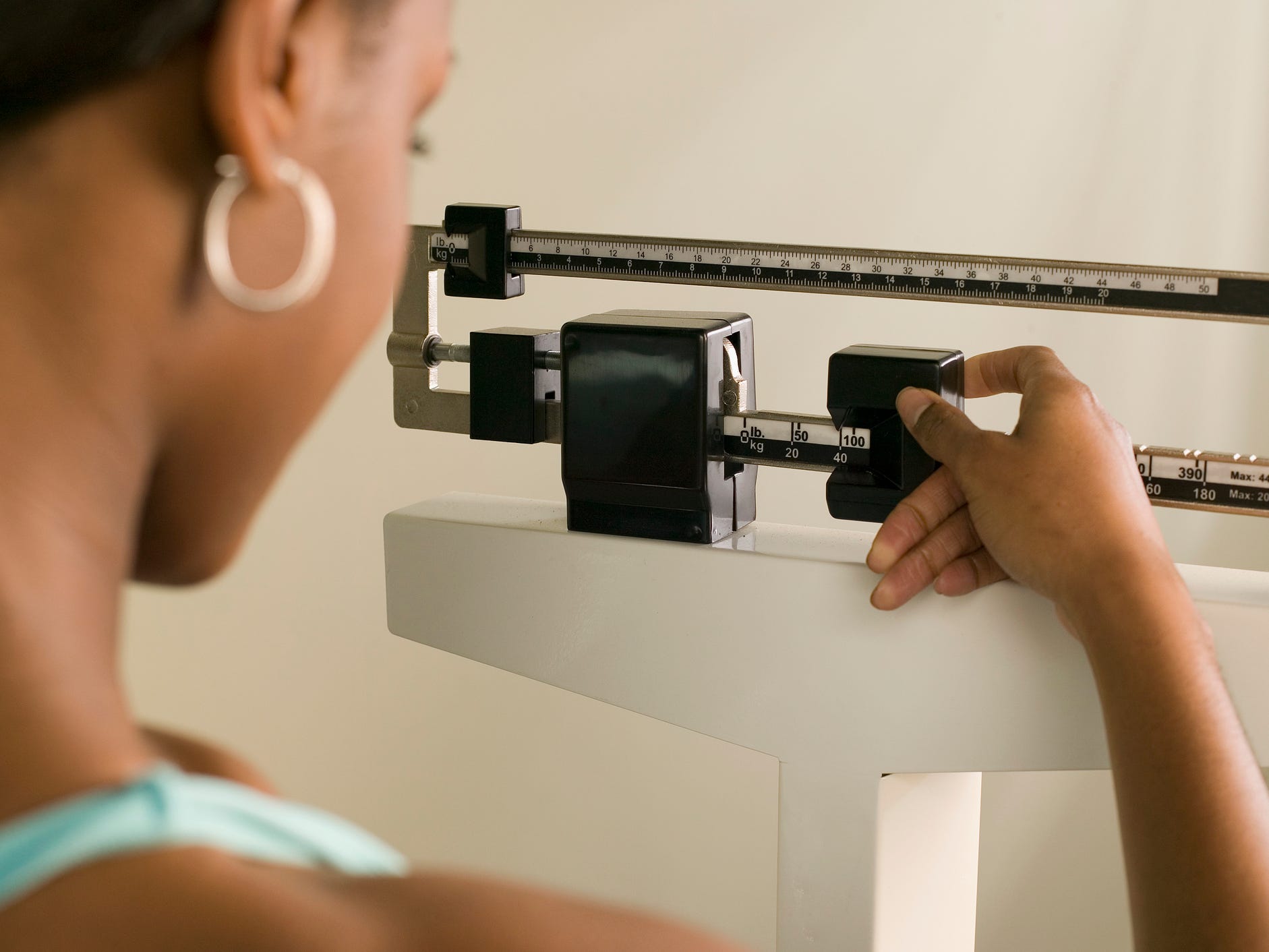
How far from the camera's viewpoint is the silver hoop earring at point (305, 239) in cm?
36

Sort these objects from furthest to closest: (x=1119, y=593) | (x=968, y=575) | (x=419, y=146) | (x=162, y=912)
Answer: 1. (x=968, y=575)
2. (x=1119, y=593)
3. (x=419, y=146)
4. (x=162, y=912)

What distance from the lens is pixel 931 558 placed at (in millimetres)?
945

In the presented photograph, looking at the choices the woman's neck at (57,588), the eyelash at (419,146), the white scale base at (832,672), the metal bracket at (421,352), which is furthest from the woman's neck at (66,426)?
the metal bracket at (421,352)

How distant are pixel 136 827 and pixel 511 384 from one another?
79cm

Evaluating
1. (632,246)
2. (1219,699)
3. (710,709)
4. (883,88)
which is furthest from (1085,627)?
(883,88)

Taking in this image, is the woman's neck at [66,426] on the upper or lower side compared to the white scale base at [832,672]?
upper

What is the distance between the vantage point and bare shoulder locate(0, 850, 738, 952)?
0.32 m

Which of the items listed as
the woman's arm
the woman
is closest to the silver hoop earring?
the woman

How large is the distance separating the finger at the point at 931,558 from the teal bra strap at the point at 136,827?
2.14 ft

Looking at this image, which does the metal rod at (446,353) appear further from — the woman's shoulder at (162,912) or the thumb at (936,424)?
the woman's shoulder at (162,912)

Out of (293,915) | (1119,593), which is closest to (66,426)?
(293,915)

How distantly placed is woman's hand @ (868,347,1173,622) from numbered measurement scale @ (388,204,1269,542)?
0.12 feet

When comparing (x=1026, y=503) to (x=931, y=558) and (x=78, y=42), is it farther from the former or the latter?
(x=78, y=42)

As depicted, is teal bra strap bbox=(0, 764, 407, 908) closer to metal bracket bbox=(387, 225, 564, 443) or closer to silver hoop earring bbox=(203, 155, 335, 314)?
silver hoop earring bbox=(203, 155, 335, 314)
